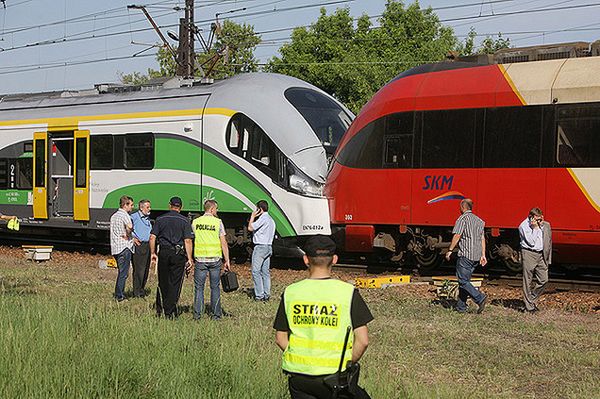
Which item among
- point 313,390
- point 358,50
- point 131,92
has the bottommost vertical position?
point 313,390

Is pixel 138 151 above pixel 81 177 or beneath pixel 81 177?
above

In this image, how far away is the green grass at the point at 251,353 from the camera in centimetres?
771

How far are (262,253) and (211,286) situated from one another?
2.57 m

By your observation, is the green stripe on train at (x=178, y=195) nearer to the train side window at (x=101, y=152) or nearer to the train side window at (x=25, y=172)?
the train side window at (x=101, y=152)

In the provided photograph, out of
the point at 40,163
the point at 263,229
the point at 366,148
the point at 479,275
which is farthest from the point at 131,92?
the point at 479,275

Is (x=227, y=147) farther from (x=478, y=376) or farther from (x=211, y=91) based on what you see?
(x=478, y=376)

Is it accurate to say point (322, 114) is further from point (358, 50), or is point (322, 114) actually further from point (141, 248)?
point (358, 50)

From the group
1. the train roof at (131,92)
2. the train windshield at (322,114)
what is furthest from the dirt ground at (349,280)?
the train roof at (131,92)

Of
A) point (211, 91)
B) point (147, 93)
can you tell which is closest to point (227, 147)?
point (211, 91)

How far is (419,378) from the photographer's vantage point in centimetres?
930

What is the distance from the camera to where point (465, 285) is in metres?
13.6

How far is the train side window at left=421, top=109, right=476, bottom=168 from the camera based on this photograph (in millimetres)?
16844

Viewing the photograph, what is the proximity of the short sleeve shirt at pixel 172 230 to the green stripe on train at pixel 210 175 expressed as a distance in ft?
21.3

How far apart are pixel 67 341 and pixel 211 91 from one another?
479 inches
